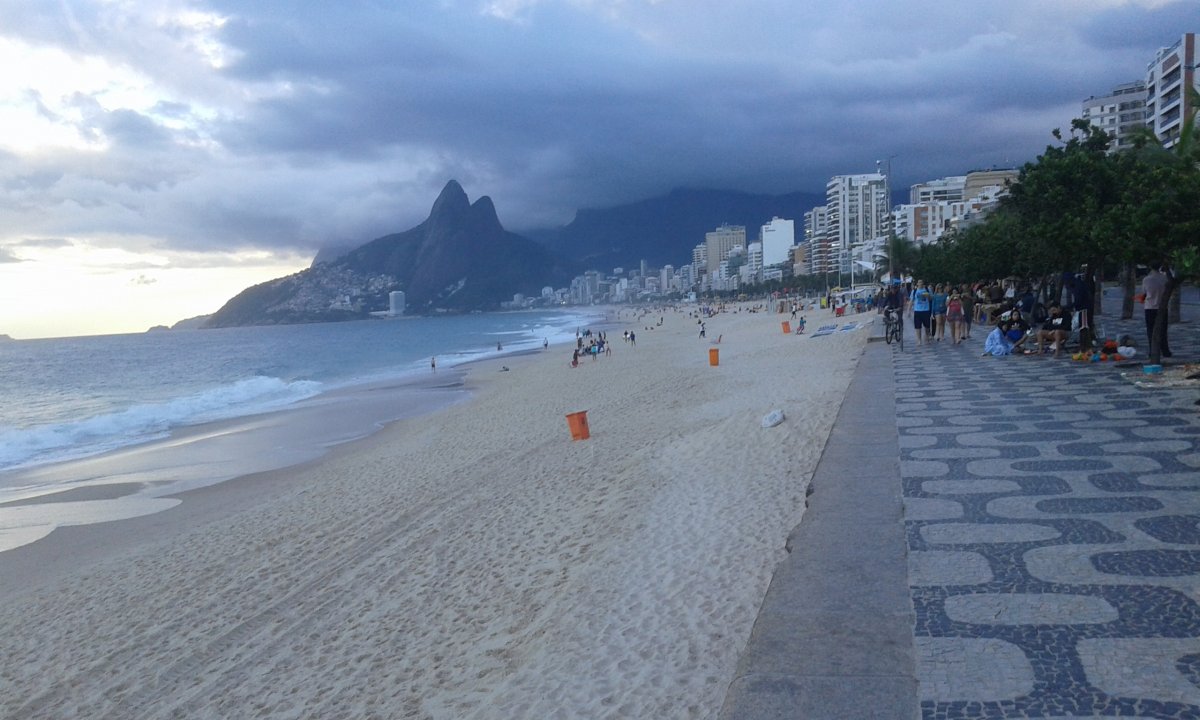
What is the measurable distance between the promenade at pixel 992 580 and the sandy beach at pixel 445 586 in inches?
21.2

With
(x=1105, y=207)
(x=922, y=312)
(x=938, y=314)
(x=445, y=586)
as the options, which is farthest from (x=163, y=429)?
(x=1105, y=207)

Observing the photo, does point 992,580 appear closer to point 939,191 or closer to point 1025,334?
point 1025,334

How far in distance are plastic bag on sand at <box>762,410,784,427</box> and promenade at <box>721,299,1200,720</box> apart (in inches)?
86.0

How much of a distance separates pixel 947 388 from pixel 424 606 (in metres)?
7.20

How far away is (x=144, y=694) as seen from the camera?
18.9 ft

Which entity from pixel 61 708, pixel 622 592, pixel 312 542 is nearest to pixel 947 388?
pixel 622 592

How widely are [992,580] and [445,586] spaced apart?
4109 millimetres

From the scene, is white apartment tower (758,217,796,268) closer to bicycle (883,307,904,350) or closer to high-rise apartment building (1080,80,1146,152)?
high-rise apartment building (1080,80,1146,152)

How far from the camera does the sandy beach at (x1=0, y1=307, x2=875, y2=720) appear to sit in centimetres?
440

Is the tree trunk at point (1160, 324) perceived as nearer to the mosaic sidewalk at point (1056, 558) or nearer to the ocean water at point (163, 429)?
the mosaic sidewalk at point (1056, 558)

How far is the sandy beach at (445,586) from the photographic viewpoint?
173 inches

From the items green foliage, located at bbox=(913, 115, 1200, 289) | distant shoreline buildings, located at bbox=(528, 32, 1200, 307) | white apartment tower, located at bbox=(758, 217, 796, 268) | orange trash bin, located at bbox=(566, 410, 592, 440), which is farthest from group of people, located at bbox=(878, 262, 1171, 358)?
white apartment tower, located at bbox=(758, 217, 796, 268)

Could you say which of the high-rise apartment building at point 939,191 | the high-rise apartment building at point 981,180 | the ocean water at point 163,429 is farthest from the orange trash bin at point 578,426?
the high-rise apartment building at point 939,191

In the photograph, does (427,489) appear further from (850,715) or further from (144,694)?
(850,715)
